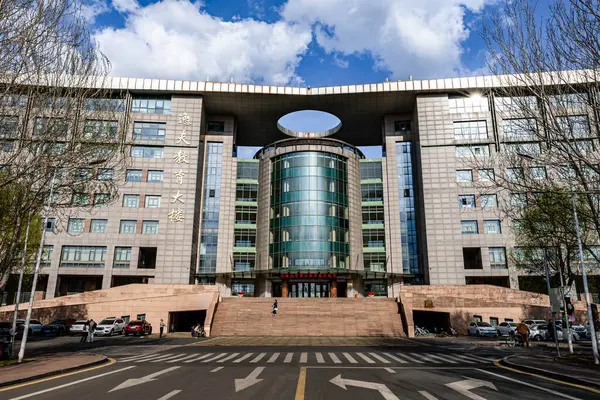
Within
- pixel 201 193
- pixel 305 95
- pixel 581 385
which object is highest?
pixel 305 95

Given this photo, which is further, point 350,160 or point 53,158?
point 350,160

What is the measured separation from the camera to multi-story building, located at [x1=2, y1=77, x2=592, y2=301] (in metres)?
53.5

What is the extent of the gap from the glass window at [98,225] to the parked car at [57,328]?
677 inches

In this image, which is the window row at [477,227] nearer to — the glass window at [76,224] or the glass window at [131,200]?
the glass window at [131,200]

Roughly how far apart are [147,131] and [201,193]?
1169cm

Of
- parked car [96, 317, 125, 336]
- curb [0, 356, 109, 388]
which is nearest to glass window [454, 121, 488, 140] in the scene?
parked car [96, 317, 125, 336]

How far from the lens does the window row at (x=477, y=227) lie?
176 feet

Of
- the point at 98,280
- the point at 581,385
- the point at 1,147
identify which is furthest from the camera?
the point at 98,280

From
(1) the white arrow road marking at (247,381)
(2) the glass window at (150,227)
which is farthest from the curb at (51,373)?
(2) the glass window at (150,227)

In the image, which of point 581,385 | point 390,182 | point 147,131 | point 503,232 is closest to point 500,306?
point 503,232

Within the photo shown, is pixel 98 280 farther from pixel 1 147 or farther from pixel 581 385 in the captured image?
pixel 581 385

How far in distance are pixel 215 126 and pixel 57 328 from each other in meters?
37.7

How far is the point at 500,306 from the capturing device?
3903 centimetres

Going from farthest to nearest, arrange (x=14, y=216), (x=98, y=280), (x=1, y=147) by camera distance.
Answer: (x=98, y=280) → (x=14, y=216) → (x=1, y=147)
